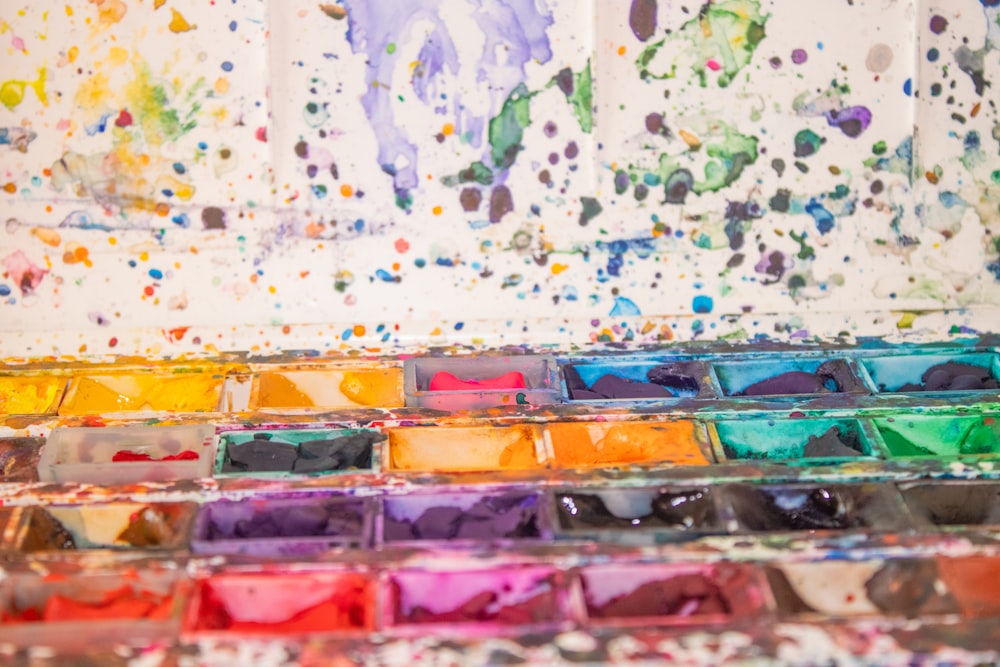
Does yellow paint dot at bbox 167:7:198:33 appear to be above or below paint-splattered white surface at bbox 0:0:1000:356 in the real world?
above

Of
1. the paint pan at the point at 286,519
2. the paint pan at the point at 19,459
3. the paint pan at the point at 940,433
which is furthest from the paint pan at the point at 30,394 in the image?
the paint pan at the point at 940,433

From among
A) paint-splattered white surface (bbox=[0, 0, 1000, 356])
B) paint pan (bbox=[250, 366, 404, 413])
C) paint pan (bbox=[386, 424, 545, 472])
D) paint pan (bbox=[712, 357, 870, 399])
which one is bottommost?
paint pan (bbox=[386, 424, 545, 472])

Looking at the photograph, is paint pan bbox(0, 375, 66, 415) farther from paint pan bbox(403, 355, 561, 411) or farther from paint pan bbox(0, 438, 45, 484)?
paint pan bbox(403, 355, 561, 411)

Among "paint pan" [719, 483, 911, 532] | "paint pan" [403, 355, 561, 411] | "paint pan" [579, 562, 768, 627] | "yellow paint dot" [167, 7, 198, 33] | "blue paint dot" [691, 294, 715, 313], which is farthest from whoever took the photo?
"blue paint dot" [691, 294, 715, 313]

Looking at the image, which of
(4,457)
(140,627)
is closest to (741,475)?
(140,627)

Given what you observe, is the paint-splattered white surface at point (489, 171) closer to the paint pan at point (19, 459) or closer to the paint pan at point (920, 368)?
the paint pan at point (920, 368)

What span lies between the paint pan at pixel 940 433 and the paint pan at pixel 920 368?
0.72 ft

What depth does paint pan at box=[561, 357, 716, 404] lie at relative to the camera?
260 centimetres

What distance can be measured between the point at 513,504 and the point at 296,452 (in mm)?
535

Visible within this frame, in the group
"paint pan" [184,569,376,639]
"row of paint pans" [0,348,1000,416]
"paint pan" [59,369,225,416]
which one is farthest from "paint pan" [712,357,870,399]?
"paint pan" [59,369,225,416]

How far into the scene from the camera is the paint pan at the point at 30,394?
257 centimetres

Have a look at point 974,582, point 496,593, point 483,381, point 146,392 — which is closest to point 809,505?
point 974,582

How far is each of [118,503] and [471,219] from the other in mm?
1168

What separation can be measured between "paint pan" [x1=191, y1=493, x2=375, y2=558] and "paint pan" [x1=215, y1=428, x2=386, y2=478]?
0.08 meters
